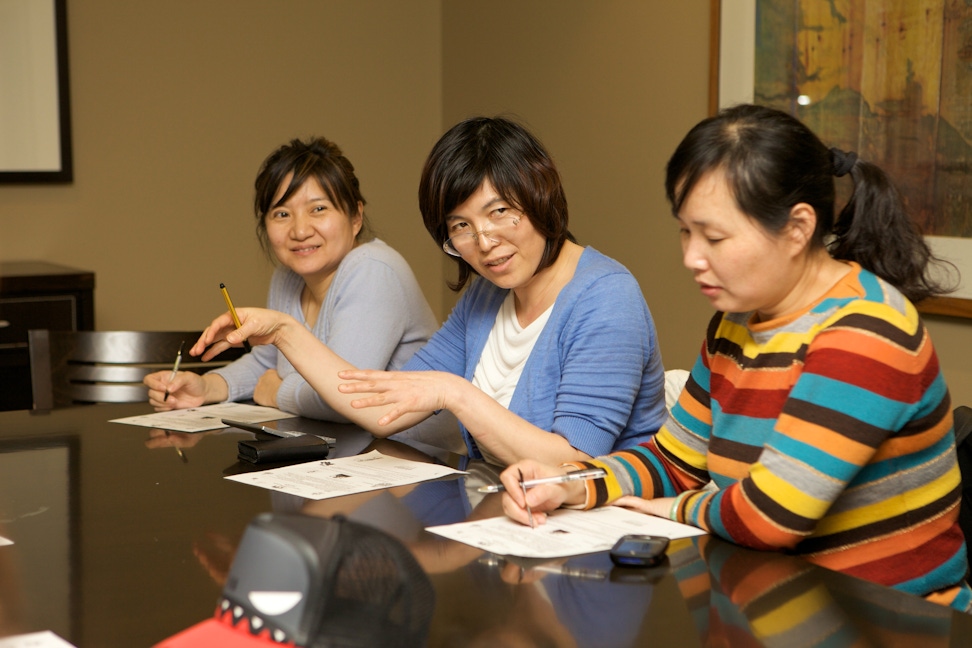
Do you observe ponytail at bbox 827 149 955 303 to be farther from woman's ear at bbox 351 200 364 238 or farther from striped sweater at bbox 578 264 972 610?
woman's ear at bbox 351 200 364 238

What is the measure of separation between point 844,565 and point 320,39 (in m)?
3.98

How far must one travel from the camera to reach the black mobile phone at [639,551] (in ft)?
3.72

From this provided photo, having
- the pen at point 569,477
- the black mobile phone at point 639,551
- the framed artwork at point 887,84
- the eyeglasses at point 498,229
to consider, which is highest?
the framed artwork at point 887,84

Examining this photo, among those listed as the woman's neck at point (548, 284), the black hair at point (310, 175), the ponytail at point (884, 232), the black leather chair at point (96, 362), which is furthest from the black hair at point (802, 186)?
the black leather chair at point (96, 362)

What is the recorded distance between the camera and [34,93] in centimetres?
402

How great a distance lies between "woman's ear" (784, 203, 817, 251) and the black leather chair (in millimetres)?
1786

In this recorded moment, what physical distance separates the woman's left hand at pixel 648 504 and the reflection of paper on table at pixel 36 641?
733 mm

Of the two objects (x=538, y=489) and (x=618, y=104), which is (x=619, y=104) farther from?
(x=538, y=489)

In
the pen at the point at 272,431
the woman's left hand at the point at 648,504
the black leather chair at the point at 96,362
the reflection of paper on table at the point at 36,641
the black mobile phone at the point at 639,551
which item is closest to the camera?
the reflection of paper on table at the point at 36,641

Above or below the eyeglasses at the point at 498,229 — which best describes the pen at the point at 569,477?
below

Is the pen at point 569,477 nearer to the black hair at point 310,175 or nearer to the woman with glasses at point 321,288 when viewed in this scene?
the woman with glasses at point 321,288

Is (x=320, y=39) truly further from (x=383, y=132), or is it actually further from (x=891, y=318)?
(x=891, y=318)

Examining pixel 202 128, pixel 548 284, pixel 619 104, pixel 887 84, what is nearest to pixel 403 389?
pixel 548 284

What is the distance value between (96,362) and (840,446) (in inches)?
80.8
